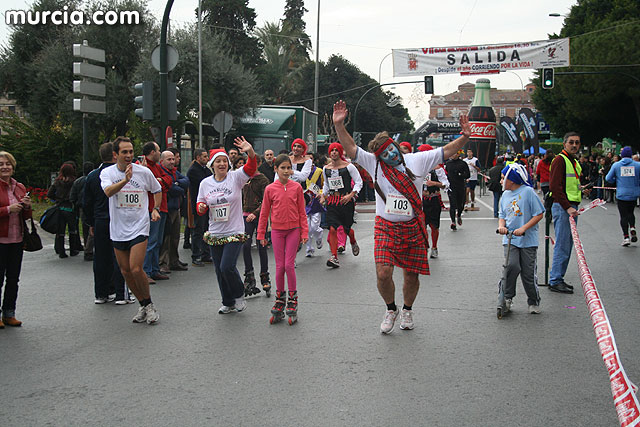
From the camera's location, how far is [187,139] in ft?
92.9

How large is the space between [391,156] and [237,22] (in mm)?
58853

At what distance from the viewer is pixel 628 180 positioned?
43.1ft

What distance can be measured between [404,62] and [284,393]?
26.9 m

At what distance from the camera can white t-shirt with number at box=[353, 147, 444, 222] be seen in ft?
21.1

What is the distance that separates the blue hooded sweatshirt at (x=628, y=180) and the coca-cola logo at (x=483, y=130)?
3283 centimetres

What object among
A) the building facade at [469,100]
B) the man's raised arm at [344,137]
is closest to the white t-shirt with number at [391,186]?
the man's raised arm at [344,137]

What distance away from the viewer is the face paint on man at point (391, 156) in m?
6.43

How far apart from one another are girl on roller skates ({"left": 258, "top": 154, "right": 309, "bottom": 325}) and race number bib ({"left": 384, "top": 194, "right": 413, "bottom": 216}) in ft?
3.68

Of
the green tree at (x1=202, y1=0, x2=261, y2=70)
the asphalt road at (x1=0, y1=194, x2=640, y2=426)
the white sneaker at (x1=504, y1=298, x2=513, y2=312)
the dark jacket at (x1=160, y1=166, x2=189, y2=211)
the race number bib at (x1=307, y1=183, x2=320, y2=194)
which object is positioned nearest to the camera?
the asphalt road at (x1=0, y1=194, x2=640, y2=426)

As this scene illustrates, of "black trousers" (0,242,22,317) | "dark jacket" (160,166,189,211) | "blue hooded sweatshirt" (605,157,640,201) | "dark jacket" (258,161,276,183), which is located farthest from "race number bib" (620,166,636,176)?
"black trousers" (0,242,22,317)

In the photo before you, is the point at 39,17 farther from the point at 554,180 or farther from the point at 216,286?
the point at 554,180

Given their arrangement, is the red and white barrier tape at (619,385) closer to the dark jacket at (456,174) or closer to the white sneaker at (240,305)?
the white sneaker at (240,305)

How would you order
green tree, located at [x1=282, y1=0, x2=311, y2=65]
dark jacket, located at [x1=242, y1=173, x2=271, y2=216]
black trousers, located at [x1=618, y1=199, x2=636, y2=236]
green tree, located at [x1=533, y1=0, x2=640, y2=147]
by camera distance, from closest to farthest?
dark jacket, located at [x1=242, y1=173, x2=271, y2=216]
black trousers, located at [x1=618, y1=199, x2=636, y2=236]
green tree, located at [x1=533, y1=0, x2=640, y2=147]
green tree, located at [x1=282, y1=0, x2=311, y2=65]

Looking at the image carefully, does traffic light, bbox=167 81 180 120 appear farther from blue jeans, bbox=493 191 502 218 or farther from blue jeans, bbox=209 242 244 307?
blue jeans, bbox=493 191 502 218
